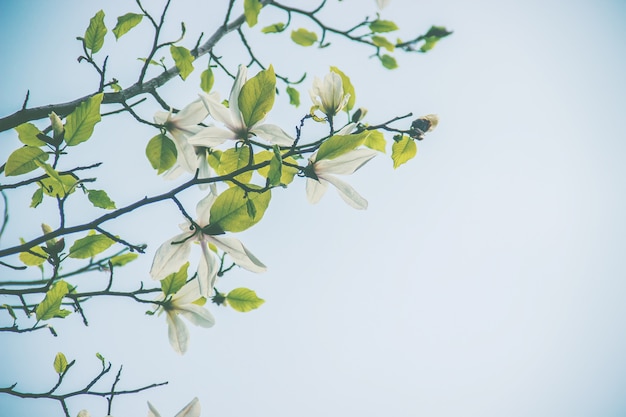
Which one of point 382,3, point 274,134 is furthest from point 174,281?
point 382,3

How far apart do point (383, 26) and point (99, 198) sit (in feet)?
3.22

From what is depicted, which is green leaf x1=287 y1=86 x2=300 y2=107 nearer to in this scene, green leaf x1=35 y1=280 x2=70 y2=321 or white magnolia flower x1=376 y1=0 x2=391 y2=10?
white magnolia flower x1=376 y1=0 x2=391 y2=10

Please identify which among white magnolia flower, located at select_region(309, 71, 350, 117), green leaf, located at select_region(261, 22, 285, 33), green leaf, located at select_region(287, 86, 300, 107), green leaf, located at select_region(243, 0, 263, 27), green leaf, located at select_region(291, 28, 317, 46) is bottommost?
white magnolia flower, located at select_region(309, 71, 350, 117)

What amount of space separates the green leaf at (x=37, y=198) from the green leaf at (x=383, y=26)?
1.08 metres

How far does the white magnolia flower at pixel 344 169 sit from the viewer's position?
917 mm

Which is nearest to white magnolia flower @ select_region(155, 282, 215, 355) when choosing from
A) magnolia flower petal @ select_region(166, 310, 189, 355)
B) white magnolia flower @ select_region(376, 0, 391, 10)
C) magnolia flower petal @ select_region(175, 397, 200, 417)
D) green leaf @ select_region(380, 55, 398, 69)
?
magnolia flower petal @ select_region(166, 310, 189, 355)

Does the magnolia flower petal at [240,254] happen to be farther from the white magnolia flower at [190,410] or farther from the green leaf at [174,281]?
the white magnolia flower at [190,410]

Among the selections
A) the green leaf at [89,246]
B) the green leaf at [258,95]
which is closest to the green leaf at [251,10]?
the green leaf at [258,95]

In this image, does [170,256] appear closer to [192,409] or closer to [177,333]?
[177,333]

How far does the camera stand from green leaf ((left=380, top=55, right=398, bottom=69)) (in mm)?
1491

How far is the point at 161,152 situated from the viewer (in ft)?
3.23

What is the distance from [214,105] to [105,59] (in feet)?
1.15

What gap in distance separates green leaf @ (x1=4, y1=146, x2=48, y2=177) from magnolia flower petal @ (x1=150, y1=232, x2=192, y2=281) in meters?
0.34

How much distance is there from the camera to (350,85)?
1.18 metres
